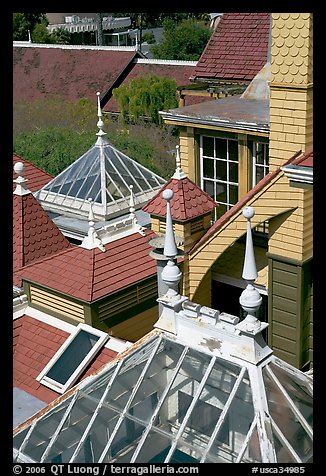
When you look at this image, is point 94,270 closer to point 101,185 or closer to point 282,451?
point 101,185

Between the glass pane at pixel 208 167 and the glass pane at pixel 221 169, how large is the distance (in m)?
0.14

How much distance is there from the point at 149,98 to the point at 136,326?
2457 cm

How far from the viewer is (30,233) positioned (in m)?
14.1

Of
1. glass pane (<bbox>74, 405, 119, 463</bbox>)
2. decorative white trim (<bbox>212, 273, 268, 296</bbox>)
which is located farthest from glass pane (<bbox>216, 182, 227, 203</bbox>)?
glass pane (<bbox>74, 405, 119, 463</bbox>)

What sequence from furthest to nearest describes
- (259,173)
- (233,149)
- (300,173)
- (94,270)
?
(233,149) < (259,173) < (94,270) < (300,173)

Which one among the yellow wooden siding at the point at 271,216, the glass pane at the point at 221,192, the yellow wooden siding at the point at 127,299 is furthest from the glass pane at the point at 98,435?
the glass pane at the point at 221,192

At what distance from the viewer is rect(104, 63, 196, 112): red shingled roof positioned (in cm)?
3928

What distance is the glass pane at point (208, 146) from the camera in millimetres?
14125

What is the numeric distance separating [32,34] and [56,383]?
4631 cm

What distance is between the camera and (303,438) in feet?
23.6

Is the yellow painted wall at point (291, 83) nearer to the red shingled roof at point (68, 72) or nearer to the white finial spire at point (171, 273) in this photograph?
the white finial spire at point (171, 273)

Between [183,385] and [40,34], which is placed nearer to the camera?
[183,385]

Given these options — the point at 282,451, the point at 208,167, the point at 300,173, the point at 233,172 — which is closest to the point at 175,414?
the point at 282,451

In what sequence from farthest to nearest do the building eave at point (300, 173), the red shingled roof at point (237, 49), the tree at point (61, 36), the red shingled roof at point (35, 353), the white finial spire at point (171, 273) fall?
the tree at point (61, 36)
the red shingled roof at point (237, 49)
the red shingled roof at point (35, 353)
the building eave at point (300, 173)
the white finial spire at point (171, 273)
